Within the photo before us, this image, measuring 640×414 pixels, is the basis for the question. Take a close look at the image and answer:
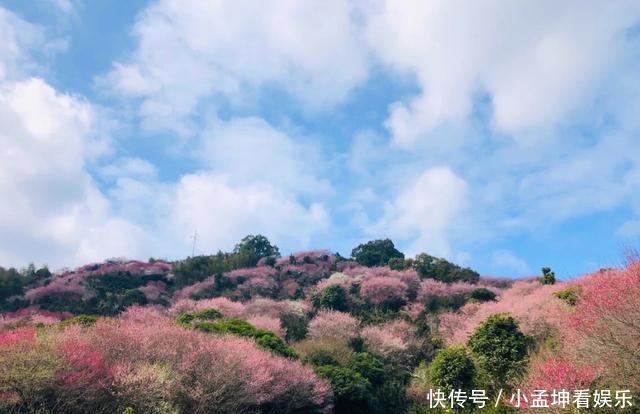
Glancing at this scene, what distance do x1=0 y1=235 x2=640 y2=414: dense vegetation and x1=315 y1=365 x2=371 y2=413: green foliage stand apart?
1.5 inches

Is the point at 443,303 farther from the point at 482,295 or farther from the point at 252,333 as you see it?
the point at 252,333

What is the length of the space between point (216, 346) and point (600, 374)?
9.29 meters

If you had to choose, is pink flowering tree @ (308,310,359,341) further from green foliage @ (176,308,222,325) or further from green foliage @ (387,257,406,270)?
green foliage @ (387,257,406,270)

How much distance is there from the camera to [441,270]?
4256 centimetres

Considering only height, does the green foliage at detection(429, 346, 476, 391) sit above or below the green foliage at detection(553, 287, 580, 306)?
below

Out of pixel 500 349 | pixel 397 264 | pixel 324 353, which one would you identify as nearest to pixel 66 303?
pixel 324 353

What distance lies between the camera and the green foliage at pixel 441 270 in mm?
41625

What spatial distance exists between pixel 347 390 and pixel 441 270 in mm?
25826

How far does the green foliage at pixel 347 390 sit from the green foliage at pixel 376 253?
3121 centimetres

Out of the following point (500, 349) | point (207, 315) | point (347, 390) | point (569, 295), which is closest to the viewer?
point (500, 349)

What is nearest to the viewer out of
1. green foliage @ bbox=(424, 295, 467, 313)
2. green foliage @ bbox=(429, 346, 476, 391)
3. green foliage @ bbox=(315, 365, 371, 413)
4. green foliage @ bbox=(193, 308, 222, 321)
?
green foliage @ bbox=(429, 346, 476, 391)

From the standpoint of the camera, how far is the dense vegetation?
980 cm

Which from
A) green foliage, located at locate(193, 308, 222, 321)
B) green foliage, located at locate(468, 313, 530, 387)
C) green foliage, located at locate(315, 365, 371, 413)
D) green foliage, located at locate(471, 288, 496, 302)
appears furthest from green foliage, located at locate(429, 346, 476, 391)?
green foliage, located at locate(471, 288, 496, 302)

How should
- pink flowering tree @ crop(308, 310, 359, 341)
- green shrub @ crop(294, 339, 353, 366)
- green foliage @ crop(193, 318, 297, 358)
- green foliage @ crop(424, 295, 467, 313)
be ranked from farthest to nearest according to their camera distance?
green foliage @ crop(424, 295, 467, 313)
pink flowering tree @ crop(308, 310, 359, 341)
green shrub @ crop(294, 339, 353, 366)
green foliage @ crop(193, 318, 297, 358)
